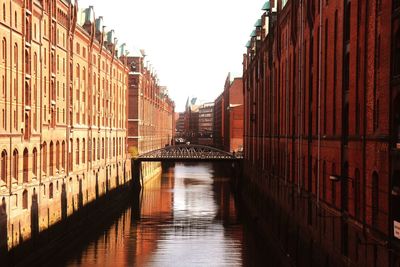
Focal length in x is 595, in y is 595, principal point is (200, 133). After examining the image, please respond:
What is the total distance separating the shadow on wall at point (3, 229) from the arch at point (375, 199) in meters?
15.2

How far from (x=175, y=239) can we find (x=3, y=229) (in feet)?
50.3

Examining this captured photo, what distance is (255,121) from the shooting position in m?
56.4

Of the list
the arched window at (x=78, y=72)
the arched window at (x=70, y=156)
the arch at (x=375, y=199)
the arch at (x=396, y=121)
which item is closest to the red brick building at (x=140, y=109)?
the arched window at (x=78, y=72)

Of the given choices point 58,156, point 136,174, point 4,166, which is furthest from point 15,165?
point 136,174

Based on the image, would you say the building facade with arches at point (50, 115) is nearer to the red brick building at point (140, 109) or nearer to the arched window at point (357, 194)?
the arched window at point (357, 194)

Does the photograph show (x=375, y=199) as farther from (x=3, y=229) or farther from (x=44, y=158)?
(x=44, y=158)

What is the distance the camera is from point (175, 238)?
38562 mm

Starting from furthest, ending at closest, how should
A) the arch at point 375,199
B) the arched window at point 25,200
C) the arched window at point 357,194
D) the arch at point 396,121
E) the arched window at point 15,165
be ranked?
the arched window at point 25,200, the arched window at point 15,165, the arched window at point 357,194, the arch at point 375,199, the arch at point 396,121

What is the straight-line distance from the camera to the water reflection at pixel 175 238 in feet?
102

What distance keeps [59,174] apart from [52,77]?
6.02m

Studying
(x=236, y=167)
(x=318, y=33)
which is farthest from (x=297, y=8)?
(x=236, y=167)

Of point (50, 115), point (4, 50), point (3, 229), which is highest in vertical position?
point (4, 50)

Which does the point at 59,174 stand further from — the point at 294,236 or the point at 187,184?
the point at 187,184

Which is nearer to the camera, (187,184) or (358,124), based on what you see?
(358,124)
